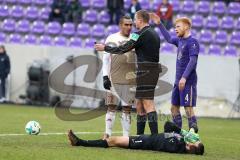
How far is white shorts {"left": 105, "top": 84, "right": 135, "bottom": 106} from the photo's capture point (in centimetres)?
1244

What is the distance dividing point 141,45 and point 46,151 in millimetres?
2656

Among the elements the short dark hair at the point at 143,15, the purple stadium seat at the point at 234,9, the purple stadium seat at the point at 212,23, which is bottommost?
the purple stadium seat at the point at 212,23

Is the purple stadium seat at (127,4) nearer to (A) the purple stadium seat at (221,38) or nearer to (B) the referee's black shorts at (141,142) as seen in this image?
(A) the purple stadium seat at (221,38)

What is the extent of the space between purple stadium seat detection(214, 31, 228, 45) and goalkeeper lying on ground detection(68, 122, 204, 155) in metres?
13.9

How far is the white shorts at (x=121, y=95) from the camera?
1244 centimetres

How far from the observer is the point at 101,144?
1117 cm

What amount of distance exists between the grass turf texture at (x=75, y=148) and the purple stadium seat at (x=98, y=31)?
20.0 ft

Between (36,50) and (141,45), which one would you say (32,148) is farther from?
(36,50)

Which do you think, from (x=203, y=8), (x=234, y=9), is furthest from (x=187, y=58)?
(x=203, y=8)

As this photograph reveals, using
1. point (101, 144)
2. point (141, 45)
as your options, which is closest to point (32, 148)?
point (101, 144)

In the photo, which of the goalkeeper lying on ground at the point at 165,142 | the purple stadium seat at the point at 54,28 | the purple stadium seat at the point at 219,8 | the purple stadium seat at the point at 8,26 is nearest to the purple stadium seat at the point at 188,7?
the purple stadium seat at the point at 219,8

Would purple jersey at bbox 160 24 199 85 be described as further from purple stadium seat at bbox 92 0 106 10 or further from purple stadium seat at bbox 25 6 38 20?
purple stadium seat at bbox 25 6 38 20

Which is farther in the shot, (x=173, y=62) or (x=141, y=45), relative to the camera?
(x=173, y=62)

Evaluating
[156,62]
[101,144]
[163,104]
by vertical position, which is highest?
[156,62]
